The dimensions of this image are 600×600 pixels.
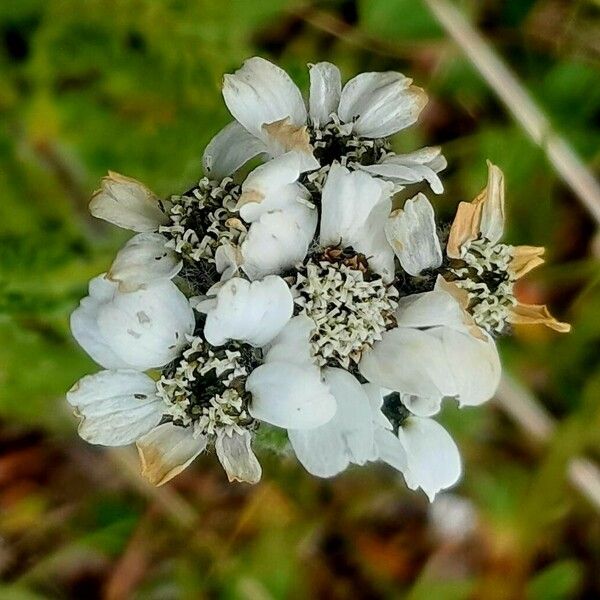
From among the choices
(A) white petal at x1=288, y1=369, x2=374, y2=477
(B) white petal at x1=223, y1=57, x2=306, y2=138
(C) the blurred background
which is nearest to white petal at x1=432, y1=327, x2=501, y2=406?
(A) white petal at x1=288, y1=369, x2=374, y2=477

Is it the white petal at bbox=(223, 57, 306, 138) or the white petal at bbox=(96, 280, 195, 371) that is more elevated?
the white petal at bbox=(223, 57, 306, 138)

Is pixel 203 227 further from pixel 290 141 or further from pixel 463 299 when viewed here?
pixel 463 299

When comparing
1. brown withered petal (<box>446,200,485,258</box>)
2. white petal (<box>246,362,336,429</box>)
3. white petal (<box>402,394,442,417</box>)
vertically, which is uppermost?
brown withered petal (<box>446,200,485,258</box>)

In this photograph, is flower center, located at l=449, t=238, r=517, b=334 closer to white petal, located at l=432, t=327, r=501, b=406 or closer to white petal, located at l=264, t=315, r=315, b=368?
white petal, located at l=432, t=327, r=501, b=406

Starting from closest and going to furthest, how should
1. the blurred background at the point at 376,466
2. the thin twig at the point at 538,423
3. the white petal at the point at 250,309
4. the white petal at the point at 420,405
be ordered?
the white petal at the point at 250,309 → the white petal at the point at 420,405 → the blurred background at the point at 376,466 → the thin twig at the point at 538,423

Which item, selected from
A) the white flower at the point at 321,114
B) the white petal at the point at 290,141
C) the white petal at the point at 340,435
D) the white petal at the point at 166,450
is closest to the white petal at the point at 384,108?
the white flower at the point at 321,114

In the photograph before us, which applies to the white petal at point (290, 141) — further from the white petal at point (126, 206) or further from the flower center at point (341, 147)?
the white petal at point (126, 206)
